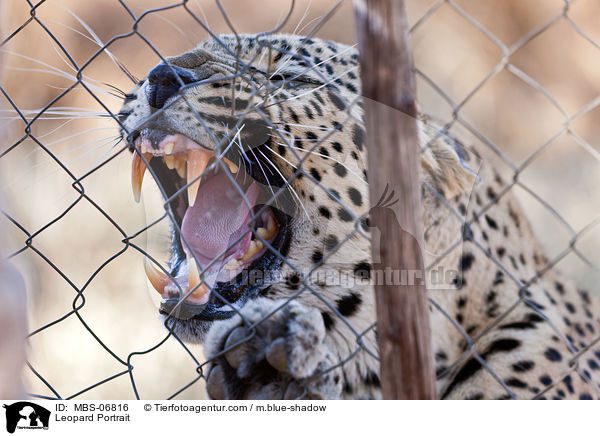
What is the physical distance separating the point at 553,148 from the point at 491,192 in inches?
130

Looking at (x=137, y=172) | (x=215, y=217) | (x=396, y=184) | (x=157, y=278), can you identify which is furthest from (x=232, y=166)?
(x=396, y=184)

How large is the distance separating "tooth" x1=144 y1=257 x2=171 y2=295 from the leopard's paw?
0.49 metres

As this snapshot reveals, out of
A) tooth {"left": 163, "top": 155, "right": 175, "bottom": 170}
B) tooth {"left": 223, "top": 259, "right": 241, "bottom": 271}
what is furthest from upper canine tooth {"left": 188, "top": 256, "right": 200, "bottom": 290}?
tooth {"left": 163, "top": 155, "right": 175, "bottom": 170}

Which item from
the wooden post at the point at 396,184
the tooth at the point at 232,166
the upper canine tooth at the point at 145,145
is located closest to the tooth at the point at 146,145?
the upper canine tooth at the point at 145,145

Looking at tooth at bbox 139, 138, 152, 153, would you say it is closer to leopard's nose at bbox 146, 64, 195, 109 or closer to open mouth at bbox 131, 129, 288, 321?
open mouth at bbox 131, 129, 288, 321

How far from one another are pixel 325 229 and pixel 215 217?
451mm

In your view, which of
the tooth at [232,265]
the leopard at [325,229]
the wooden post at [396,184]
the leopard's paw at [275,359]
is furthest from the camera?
the tooth at [232,265]

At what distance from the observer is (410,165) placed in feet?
4.16

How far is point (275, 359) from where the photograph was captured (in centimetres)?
169

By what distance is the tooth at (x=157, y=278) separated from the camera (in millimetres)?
2217

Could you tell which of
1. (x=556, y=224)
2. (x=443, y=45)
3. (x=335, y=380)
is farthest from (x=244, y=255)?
(x=443, y=45)
